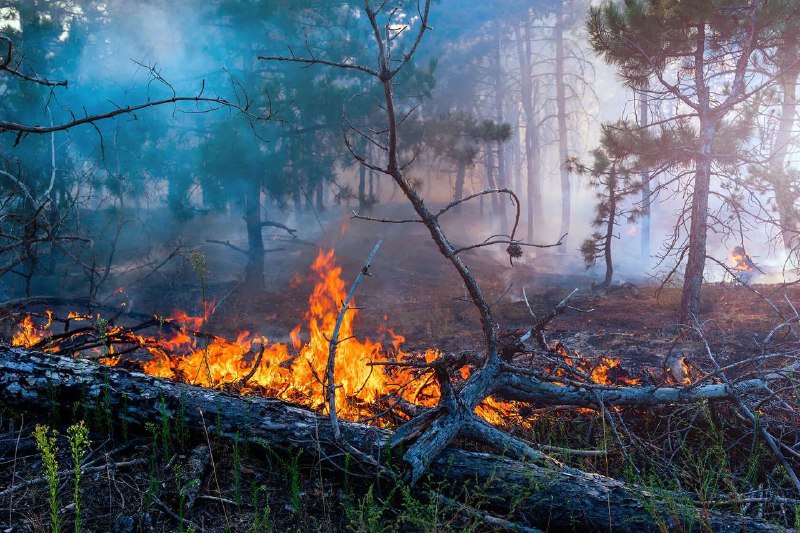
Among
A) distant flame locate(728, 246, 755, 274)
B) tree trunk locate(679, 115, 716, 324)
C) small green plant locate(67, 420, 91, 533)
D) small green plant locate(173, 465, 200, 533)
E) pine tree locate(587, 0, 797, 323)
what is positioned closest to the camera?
small green plant locate(67, 420, 91, 533)

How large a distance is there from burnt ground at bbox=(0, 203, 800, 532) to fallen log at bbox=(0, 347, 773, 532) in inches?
5.4

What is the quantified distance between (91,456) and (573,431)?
145 inches

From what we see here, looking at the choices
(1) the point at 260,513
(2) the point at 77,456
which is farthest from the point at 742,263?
(2) the point at 77,456

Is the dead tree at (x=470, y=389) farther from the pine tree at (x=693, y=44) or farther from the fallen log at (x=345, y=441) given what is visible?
the pine tree at (x=693, y=44)

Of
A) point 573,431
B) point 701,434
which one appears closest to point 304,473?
point 573,431

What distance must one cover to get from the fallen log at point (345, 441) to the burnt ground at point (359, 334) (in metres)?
0.14

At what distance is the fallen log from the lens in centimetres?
285

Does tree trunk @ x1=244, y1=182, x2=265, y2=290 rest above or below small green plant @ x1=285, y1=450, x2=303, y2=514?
above

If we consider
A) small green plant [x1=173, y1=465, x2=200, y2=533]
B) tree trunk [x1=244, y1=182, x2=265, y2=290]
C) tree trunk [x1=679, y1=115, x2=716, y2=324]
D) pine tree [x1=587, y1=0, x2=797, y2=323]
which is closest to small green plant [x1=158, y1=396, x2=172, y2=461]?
small green plant [x1=173, y1=465, x2=200, y2=533]

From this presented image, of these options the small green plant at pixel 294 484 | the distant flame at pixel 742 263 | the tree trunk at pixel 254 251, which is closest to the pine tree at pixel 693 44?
the distant flame at pixel 742 263

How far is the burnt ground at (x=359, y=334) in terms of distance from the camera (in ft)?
9.46

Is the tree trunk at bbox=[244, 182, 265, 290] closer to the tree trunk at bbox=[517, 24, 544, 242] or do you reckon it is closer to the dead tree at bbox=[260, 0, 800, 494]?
the dead tree at bbox=[260, 0, 800, 494]

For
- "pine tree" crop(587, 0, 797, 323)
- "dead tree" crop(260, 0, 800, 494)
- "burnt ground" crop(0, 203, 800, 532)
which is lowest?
"burnt ground" crop(0, 203, 800, 532)

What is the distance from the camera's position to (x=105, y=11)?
17031 mm
